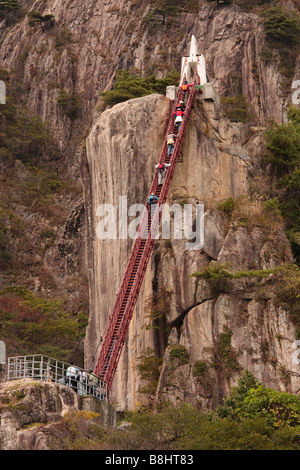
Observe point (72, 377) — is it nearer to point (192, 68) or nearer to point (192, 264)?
point (192, 264)

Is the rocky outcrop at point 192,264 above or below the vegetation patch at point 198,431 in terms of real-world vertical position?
above

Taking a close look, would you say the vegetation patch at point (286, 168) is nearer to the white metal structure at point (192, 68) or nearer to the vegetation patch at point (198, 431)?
the white metal structure at point (192, 68)

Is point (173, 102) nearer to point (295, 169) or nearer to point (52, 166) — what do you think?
point (295, 169)

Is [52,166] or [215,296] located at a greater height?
[52,166]

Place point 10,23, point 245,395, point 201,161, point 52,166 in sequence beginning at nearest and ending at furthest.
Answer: point 245,395 < point 201,161 < point 52,166 < point 10,23

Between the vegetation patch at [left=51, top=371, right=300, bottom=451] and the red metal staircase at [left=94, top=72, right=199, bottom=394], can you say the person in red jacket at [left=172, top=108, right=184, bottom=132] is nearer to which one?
the red metal staircase at [left=94, top=72, right=199, bottom=394]

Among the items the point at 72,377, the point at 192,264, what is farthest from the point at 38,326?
the point at 72,377

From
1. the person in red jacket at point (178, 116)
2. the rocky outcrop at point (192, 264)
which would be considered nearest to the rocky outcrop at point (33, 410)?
the rocky outcrop at point (192, 264)
